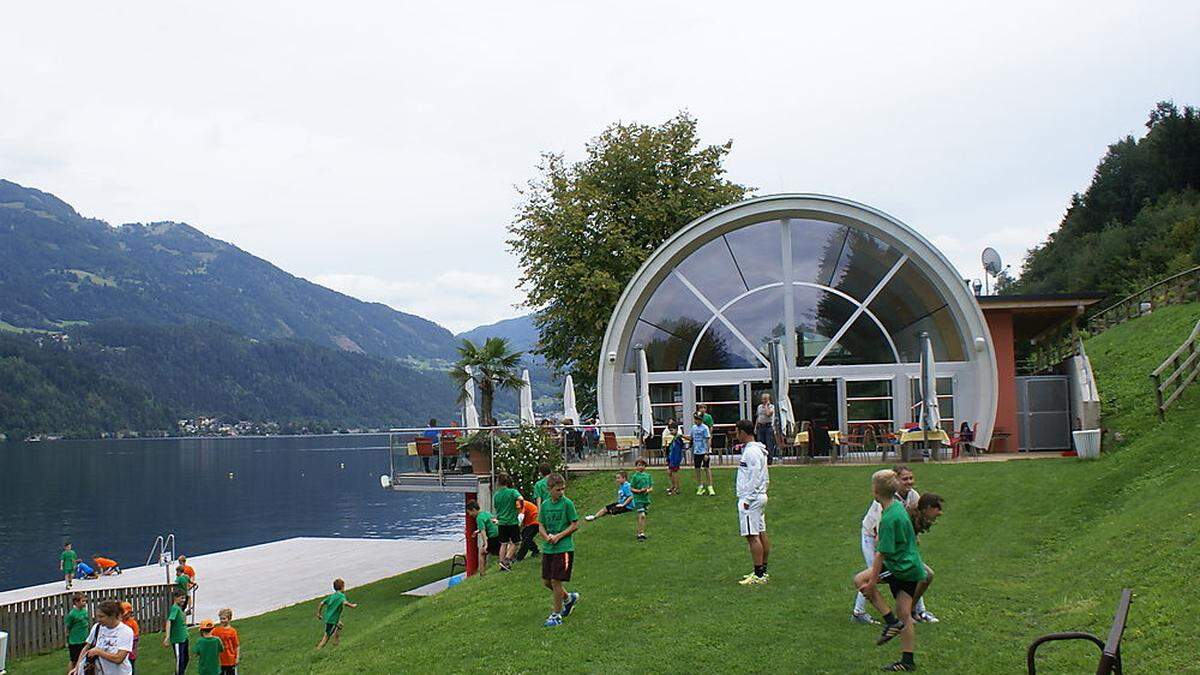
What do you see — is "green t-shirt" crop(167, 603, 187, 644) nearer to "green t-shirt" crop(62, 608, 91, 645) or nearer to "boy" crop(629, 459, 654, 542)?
"green t-shirt" crop(62, 608, 91, 645)

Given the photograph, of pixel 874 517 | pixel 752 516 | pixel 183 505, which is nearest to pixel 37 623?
pixel 752 516

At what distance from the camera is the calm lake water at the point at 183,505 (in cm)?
6222

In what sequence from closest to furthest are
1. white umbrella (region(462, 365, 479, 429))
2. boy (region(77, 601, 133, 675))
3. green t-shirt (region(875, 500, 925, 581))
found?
green t-shirt (region(875, 500, 925, 581)) < boy (region(77, 601, 133, 675)) < white umbrella (region(462, 365, 479, 429))

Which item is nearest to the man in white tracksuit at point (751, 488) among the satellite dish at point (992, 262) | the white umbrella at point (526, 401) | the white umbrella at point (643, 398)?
the white umbrella at point (643, 398)

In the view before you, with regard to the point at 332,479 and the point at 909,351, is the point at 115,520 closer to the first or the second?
the point at 332,479

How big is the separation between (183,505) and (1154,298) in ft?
260

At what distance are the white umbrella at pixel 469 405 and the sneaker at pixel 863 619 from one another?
15531 mm

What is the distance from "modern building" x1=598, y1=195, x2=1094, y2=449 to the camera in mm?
24969

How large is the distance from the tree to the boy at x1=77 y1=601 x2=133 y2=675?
24009mm

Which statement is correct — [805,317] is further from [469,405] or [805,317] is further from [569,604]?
[569,604]

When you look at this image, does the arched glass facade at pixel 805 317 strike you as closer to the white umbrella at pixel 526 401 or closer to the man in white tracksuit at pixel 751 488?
the white umbrella at pixel 526 401

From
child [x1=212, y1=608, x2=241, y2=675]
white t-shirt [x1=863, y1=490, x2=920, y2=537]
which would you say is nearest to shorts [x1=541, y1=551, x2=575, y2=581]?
white t-shirt [x1=863, y1=490, x2=920, y2=537]

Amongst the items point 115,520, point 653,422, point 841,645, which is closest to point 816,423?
point 653,422

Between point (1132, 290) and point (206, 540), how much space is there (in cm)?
5477
